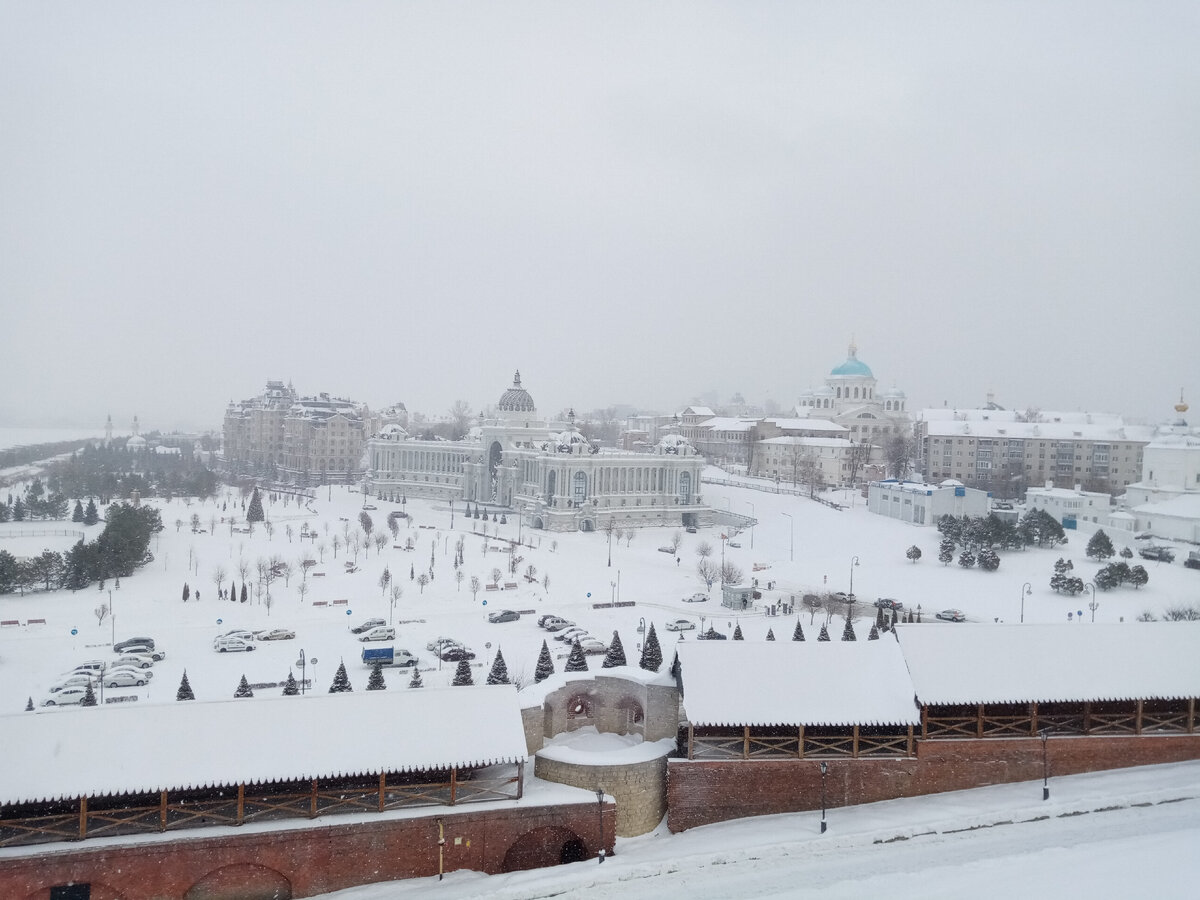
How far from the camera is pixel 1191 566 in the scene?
33469mm

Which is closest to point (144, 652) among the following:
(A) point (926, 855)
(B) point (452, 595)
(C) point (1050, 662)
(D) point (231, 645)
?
(D) point (231, 645)

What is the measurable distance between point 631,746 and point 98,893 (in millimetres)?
8272

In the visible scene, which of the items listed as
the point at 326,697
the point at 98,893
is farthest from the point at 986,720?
the point at 98,893

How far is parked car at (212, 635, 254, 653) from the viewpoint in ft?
81.9

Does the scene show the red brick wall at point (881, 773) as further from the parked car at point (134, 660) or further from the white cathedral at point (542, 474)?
the white cathedral at point (542, 474)

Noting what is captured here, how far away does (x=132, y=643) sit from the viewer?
24.6m

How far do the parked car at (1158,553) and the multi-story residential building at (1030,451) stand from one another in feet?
59.3

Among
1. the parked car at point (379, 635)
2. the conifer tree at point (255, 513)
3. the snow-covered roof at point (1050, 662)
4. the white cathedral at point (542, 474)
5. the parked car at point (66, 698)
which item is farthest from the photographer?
the white cathedral at point (542, 474)

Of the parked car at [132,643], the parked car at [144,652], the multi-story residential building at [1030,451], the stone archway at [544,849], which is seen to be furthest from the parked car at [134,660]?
the multi-story residential building at [1030,451]

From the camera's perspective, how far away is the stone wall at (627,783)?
14.4 m

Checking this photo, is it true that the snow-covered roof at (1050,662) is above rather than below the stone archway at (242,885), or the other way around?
above

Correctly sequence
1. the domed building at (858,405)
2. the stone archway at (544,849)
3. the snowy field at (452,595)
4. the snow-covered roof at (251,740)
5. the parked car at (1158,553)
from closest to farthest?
the snow-covered roof at (251,740), the stone archway at (544,849), the snowy field at (452,595), the parked car at (1158,553), the domed building at (858,405)

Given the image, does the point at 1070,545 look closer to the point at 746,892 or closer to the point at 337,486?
the point at 746,892

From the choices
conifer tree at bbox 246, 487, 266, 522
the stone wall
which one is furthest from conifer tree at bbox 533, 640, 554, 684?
conifer tree at bbox 246, 487, 266, 522
